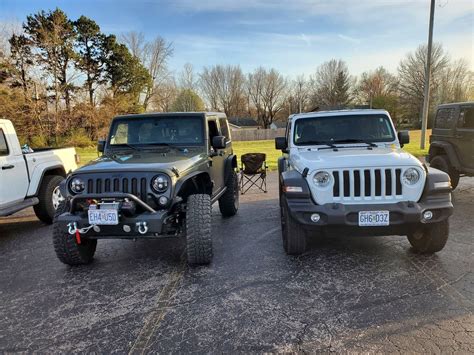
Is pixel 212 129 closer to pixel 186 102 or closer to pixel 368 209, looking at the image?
pixel 368 209

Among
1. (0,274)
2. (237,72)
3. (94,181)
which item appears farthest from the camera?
(237,72)

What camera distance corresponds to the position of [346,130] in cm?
538

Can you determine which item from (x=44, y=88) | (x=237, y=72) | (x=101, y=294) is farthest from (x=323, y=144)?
(x=237, y=72)

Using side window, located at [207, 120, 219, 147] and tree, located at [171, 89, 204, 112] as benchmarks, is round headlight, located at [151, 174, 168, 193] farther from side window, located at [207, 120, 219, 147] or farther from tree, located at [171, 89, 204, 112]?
tree, located at [171, 89, 204, 112]

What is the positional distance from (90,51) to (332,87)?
56326 millimetres

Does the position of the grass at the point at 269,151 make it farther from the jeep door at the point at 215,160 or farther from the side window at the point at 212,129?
the side window at the point at 212,129

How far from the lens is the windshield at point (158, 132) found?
5.39 metres

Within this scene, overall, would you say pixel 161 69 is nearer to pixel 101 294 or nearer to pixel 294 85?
pixel 294 85

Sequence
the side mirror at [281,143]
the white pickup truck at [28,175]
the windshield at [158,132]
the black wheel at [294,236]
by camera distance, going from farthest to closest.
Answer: the side mirror at [281,143] → the white pickup truck at [28,175] → the windshield at [158,132] → the black wheel at [294,236]

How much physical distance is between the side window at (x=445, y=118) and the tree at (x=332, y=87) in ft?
225

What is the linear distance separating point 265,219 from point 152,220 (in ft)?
10.2

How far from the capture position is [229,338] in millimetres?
2828

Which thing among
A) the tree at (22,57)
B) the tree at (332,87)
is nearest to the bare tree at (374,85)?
the tree at (332,87)

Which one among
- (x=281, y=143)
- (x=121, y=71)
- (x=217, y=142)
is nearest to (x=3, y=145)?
(x=217, y=142)
